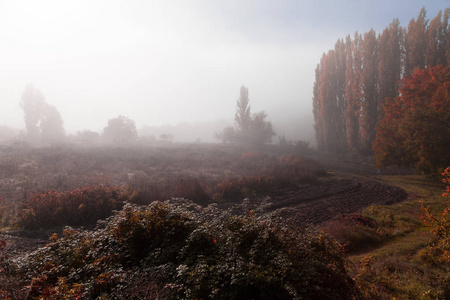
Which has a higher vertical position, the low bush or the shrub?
the low bush

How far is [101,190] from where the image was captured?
10211 millimetres

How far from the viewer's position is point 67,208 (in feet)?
29.2

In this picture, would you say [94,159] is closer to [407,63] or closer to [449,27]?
[407,63]

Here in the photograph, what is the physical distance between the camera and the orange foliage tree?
41.4ft

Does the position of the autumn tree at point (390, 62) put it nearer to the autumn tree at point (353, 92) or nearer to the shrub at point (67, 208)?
the autumn tree at point (353, 92)

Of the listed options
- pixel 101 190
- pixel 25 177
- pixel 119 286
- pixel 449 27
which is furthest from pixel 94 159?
pixel 449 27

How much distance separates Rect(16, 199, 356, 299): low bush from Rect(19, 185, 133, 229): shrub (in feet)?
16.3

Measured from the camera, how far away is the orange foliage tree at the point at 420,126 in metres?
12.6

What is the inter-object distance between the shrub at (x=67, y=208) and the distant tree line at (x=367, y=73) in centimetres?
2367

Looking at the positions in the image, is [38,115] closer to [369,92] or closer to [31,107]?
[31,107]

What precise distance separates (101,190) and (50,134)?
1796 inches

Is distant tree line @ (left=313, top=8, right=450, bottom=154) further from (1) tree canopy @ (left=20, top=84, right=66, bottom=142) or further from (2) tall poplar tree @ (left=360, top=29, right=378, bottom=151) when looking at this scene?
(1) tree canopy @ (left=20, top=84, right=66, bottom=142)

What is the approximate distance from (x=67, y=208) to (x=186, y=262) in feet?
26.5

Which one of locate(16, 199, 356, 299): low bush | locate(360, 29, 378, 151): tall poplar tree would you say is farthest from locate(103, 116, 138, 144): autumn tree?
locate(16, 199, 356, 299): low bush
